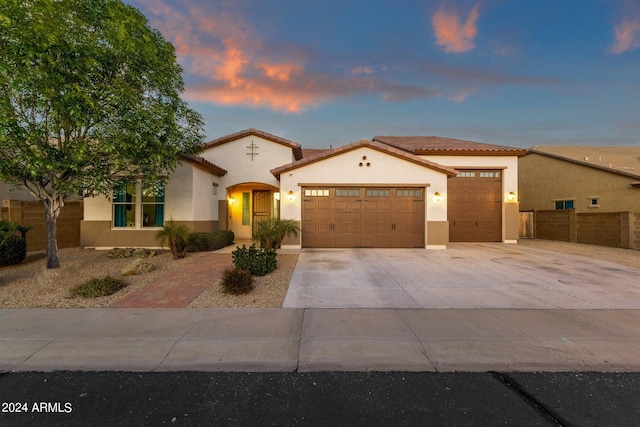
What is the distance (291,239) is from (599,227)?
1508cm

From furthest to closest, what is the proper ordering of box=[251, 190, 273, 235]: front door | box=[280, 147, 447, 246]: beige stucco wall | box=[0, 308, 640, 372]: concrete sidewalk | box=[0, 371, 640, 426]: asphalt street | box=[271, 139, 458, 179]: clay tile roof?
1. box=[251, 190, 273, 235]: front door
2. box=[280, 147, 447, 246]: beige stucco wall
3. box=[271, 139, 458, 179]: clay tile roof
4. box=[0, 308, 640, 372]: concrete sidewalk
5. box=[0, 371, 640, 426]: asphalt street

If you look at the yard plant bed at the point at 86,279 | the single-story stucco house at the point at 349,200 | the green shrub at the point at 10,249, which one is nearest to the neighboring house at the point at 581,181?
the single-story stucco house at the point at 349,200

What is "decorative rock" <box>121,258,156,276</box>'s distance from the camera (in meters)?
7.45

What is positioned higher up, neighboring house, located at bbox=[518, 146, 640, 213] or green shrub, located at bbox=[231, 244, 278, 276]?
neighboring house, located at bbox=[518, 146, 640, 213]

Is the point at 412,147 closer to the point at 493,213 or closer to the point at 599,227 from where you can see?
the point at 493,213

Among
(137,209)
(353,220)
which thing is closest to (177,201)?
(137,209)

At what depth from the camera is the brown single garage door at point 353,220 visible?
12516 mm

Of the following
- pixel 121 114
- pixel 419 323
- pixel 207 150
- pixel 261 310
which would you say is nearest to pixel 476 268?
pixel 419 323

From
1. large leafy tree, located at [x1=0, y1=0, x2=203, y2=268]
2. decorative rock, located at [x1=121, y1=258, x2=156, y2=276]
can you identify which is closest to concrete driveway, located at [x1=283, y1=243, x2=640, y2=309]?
decorative rock, located at [x1=121, y1=258, x2=156, y2=276]

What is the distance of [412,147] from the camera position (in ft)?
51.7

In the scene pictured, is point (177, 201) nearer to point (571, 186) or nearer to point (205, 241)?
point (205, 241)

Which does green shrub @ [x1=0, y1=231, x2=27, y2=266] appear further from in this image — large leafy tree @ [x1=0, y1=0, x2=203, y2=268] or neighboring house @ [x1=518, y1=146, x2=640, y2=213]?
neighboring house @ [x1=518, y1=146, x2=640, y2=213]

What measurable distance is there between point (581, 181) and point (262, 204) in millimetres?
19090

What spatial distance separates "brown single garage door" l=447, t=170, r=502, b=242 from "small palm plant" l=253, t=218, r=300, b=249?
29.2 ft
